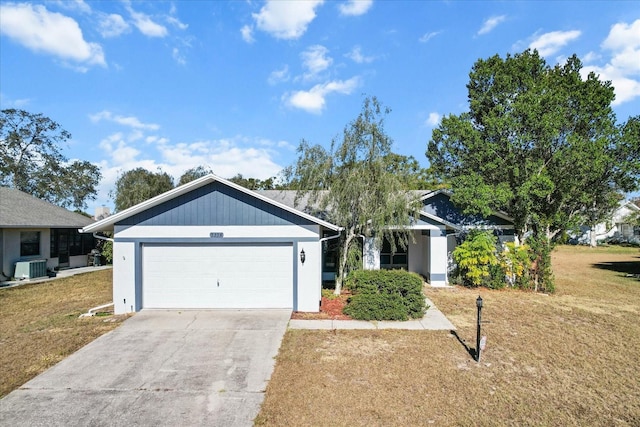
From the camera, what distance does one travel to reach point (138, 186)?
26.2 metres

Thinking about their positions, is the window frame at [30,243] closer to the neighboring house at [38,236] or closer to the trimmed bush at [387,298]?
the neighboring house at [38,236]

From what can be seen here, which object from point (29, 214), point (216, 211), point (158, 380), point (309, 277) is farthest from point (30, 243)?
point (158, 380)

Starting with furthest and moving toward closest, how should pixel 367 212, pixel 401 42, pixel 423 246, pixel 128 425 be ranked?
pixel 423 246, pixel 401 42, pixel 367 212, pixel 128 425

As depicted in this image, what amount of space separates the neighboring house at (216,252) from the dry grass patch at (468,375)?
237 cm

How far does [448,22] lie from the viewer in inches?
498

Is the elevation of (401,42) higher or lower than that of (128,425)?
higher

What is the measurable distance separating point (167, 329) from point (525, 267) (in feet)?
44.7

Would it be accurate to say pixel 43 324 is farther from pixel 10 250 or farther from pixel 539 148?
pixel 539 148

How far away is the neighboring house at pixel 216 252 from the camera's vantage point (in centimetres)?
1060

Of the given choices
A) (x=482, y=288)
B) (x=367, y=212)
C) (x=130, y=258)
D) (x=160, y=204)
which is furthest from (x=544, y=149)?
(x=130, y=258)

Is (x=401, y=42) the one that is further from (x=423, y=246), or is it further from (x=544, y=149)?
(x=423, y=246)

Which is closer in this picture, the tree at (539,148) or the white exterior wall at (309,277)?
the white exterior wall at (309,277)

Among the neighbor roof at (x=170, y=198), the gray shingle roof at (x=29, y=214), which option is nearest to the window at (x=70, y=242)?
the gray shingle roof at (x=29, y=214)

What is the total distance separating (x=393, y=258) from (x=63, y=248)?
18802 mm
